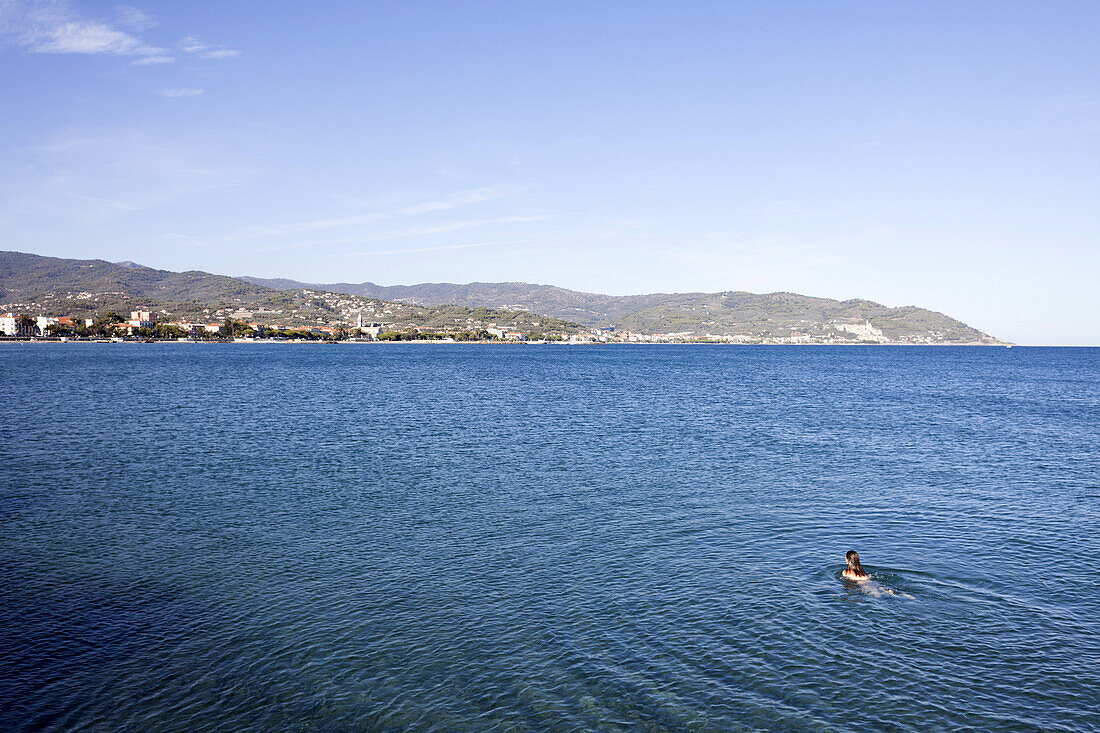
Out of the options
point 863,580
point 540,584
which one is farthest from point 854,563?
point 540,584

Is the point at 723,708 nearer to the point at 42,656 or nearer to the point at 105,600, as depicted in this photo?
the point at 42,656

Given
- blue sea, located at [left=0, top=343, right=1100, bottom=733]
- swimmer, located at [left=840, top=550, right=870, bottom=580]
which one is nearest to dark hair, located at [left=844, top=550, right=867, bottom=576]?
swimmer, located at [left=840, top=550, right=870, bottom=580]

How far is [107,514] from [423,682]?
19826 mm

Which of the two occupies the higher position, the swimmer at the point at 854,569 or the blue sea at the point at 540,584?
the swimmer at the point at 854,569

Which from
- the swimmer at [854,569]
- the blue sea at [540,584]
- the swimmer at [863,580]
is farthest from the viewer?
the swimmer at [854,569]

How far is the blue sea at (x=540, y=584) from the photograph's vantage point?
15.2 meters

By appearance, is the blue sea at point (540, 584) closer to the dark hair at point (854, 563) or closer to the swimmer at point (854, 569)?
the swimmer at point (854, 569)

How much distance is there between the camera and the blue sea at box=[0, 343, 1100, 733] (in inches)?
599

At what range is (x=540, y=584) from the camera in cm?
2180

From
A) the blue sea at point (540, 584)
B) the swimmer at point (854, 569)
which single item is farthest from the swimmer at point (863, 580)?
the blue sea at point (540, 584)

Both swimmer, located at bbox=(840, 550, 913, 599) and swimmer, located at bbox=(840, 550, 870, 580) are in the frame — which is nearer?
swimmer, located at bbox=(840, 550, 913, 599)

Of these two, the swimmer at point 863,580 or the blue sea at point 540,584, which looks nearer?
the blue sea at point 540,584

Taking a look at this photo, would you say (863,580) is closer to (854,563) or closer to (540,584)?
(854,563)

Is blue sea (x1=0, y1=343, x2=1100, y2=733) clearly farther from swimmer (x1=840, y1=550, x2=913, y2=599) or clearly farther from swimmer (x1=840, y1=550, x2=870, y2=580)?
swimmer (x1=840, y1=550, x2=870, y2=580)
